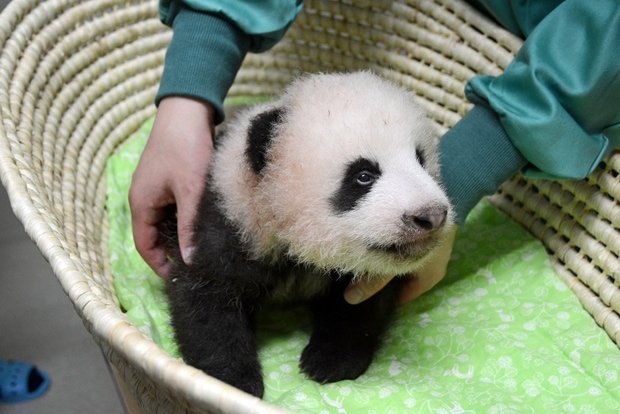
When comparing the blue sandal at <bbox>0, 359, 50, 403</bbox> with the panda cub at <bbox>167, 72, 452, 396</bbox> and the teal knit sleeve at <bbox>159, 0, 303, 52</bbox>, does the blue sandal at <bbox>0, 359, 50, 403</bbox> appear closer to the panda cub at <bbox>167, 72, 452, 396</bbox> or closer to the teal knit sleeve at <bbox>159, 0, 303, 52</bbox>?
the panda cub at <bbox>167, 72, 452, 396</bbox>

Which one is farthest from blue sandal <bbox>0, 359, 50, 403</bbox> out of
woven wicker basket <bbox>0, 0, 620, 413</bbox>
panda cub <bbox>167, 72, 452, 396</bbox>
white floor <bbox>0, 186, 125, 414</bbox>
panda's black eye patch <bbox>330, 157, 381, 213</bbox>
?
panda's black eye patch <bbox>330, 157, 381, 213</bbox>

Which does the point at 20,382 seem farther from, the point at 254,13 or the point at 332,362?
the point at 254,13

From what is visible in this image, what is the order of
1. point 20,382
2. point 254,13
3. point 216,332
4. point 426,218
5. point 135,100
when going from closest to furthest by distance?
point 426,218
point 216,332
point 254,13
point 20,382
point 135,100

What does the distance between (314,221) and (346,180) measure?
64 mm

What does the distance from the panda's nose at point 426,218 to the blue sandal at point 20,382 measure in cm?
99

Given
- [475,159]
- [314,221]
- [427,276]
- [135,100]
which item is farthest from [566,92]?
[135,100]

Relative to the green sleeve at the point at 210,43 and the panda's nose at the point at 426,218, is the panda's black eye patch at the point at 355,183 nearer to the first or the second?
the panda's nose at the point at 426,218

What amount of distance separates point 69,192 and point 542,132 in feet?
2.61

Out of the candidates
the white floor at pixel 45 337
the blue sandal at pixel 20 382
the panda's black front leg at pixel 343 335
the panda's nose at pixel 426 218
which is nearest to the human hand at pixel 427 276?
the panda's black front leg at pixel 343 335

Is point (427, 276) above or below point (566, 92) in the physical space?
below

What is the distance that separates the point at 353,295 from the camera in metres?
0.99

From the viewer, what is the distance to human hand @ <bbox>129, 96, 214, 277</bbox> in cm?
102

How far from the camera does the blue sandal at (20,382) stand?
1364 millimetres

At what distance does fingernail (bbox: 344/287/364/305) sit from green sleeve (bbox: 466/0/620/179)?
35 centimetres
